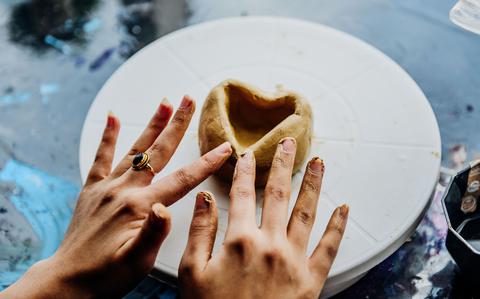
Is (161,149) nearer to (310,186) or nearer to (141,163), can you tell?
(141,163)

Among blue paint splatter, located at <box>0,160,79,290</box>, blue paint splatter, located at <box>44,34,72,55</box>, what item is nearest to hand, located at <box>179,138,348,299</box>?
blue paint splatter, located at <box>0,160,79,290</box>

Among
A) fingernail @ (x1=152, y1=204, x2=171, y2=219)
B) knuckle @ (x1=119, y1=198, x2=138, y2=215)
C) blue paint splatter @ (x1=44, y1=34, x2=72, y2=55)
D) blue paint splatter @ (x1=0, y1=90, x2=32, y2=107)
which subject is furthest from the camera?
blue paint splatter @ (x1=44, y1=34, x2=72, y2=55)

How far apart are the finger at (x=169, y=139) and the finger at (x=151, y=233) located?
7.8 inches

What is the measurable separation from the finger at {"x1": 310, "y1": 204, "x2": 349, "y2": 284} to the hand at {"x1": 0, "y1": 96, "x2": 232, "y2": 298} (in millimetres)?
234

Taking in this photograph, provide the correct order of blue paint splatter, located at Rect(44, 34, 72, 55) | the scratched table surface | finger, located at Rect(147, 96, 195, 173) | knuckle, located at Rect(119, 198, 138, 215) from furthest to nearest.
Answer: blue paint splatter, located at Rect(44, 34, 72, 55)
the scratched table surface
finger, located at Rect(147, 96, 195, 173)
knuckle, located at Rect(119, 198, 138, 215)

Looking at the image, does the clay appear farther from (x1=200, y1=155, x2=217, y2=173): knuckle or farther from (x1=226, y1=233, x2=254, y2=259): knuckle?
(x1=226, y1=233, x2=254, y2=259): knuckle

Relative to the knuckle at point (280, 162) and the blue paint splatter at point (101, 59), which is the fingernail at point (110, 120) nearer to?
the knuckle at point (280, 162)

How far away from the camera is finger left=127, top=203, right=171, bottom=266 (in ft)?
2.52

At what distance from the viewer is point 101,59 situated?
159cm

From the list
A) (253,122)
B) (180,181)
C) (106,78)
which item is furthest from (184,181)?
(106,78)

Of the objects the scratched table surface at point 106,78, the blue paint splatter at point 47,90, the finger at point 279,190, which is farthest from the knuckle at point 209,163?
the blue paint splatter at point 47,90

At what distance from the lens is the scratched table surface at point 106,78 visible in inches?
43.4

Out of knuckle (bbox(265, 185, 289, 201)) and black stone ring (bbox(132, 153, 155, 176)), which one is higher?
black stone ring (bbox(132, 153, 155, 176))

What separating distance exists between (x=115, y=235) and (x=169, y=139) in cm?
23
